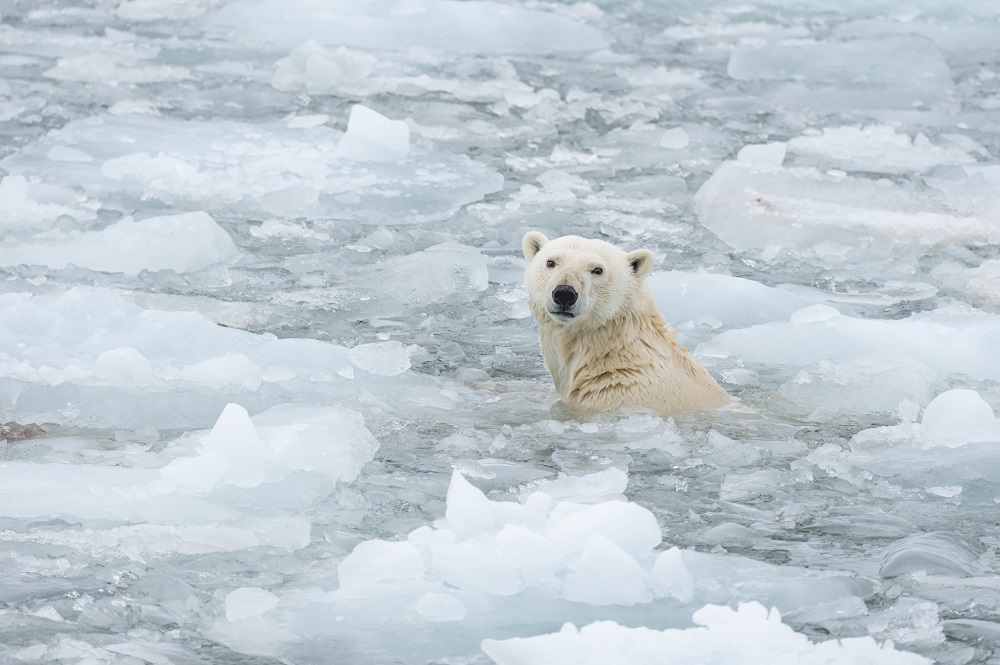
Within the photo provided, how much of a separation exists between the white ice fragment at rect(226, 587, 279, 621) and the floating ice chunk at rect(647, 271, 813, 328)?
2.70 metres

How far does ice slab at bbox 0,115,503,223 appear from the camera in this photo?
20.3 ft

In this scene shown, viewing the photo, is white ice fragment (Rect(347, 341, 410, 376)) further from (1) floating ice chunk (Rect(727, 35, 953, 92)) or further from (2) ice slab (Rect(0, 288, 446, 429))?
(1) floating ice chunk (Rect(727, 35, 953, 92))

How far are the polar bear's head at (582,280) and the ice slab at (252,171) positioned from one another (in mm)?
2001

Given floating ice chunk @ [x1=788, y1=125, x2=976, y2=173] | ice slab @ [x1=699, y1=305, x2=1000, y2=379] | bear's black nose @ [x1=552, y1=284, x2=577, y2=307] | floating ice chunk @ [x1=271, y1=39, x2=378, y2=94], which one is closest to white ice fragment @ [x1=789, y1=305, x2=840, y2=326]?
ice slab @ [x1=699, y1=305, x2=1000, y2=379]

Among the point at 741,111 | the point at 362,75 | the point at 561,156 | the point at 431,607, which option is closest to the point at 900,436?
the point at 431,607

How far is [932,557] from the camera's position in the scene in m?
3.00

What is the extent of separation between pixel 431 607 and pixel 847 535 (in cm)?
113

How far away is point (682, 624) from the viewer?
266cm

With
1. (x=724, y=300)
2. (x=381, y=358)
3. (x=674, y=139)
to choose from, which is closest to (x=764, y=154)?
(x=674, y=139)

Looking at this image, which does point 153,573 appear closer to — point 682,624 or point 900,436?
point 682,624

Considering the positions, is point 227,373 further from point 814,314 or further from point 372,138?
point 372,138

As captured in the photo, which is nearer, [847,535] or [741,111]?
[847,535]

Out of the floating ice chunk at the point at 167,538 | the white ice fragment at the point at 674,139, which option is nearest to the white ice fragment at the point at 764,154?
the white ice fragment at the point at 674,139

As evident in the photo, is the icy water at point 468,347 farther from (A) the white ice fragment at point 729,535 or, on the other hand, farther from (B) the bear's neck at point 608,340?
(B) the bear's neck at point 608,340
